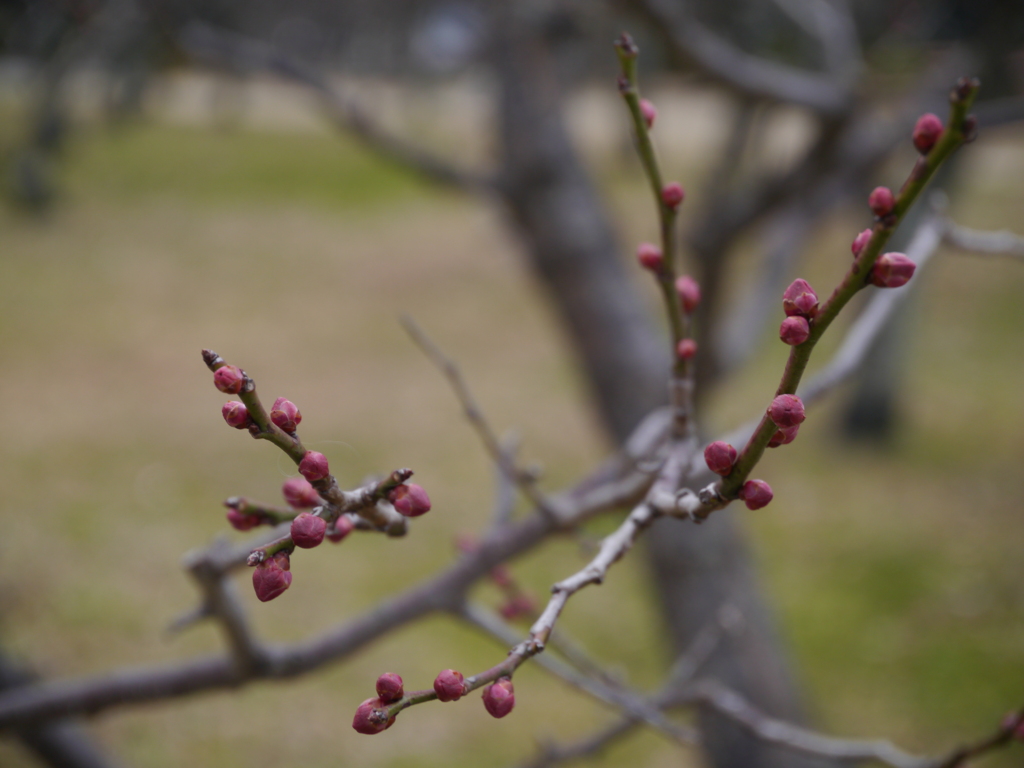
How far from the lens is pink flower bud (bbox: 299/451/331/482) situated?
0.51 metres

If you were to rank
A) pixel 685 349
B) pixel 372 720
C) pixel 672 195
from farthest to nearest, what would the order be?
1. pixel 685 349
2. pixel 672 195
3. pixel 372 720

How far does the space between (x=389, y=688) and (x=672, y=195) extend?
18.8 inches

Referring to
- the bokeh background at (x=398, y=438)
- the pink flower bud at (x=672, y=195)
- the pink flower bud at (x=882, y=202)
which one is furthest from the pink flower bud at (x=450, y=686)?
the bokeh background at (x=398, y=438)

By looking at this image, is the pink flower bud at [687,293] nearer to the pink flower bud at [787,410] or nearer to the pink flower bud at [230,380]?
the pink flower bud at [787,410]

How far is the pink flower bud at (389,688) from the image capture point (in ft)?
1.59

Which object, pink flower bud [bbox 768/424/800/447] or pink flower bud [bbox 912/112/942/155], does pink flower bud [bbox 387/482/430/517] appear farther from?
pink flower bud [bbox 912/112/942/155]

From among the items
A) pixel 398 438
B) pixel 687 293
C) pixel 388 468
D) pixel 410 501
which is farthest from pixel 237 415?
pixel 398 438

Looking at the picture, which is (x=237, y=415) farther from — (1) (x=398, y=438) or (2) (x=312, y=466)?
(1) (x=398, y=438)

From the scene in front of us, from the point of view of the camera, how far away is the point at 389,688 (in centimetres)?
49

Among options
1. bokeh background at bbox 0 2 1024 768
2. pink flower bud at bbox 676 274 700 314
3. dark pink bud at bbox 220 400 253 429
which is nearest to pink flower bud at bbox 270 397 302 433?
dark pink bud at bbox 220 400 253 429

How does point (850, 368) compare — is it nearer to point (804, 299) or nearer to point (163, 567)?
point (804, 299)

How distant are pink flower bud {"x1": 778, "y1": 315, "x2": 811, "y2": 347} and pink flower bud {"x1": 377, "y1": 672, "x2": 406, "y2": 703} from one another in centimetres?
29

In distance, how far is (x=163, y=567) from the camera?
4789 millimetres

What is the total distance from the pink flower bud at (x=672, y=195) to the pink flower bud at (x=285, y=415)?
0.39 meters
